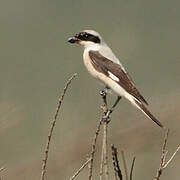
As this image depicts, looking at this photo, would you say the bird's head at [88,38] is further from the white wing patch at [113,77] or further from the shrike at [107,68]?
the white wing patch at [113,77]

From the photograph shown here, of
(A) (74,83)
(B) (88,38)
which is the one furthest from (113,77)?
(A) (74,83)

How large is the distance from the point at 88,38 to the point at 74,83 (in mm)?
3296

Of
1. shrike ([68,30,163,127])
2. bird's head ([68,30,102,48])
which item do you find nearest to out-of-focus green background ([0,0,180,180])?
shrike ([68,30,163,127])

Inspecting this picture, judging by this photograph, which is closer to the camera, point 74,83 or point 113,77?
point 113,77

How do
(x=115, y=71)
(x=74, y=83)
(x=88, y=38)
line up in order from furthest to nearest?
(x=74, y=83), (x=88, y=38), (x=115, y=71)

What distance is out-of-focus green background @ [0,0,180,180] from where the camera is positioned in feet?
8.34

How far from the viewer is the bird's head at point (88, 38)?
153 inches

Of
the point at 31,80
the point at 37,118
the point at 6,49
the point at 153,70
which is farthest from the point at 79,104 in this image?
the point at 6,49

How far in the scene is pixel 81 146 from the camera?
2418mm

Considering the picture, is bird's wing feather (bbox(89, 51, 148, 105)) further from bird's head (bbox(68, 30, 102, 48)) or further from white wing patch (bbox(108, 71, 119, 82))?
bird's head (bbox(68, 30, 102, 48))

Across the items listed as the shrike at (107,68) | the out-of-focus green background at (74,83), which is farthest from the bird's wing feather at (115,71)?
the out-of-focus green background at (74,83)

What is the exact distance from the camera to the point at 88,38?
3924 mm

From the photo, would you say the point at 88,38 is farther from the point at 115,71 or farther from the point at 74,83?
the point at 74,83

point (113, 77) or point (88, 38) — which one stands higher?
point (88, 38)
